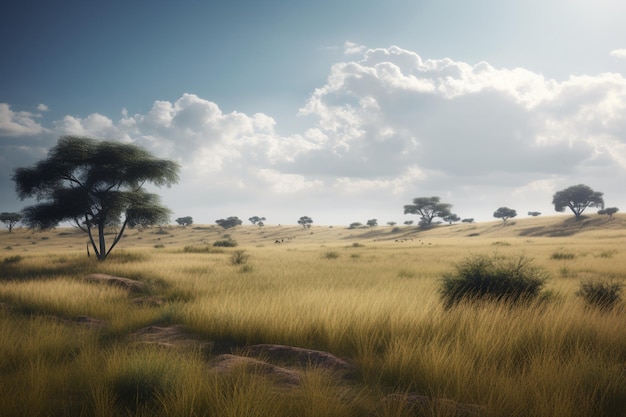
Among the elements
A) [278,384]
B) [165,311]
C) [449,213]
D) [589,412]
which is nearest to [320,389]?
[278,384]

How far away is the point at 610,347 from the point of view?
16.6ft

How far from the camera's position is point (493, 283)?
923 cm

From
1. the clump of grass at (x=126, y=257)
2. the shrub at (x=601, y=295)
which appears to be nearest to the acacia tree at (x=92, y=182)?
the clump of grass at (x=126, y=257)

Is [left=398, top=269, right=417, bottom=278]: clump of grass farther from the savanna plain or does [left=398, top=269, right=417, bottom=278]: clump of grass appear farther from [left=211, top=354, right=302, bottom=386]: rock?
[left=211, top=354, right=302, bottom=386]: rock

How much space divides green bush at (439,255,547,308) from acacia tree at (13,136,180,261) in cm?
2232

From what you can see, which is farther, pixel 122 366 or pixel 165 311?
pixel 165 311

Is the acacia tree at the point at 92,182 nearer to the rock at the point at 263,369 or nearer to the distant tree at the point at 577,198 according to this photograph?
the rock at the point at 263,369

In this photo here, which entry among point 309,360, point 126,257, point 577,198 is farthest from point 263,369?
point 577,198

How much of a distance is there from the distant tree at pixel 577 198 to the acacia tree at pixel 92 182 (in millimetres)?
92918

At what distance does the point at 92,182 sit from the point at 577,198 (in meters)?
98.7

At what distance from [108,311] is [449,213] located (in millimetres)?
106054

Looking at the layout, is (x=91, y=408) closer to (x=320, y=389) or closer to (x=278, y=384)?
(x=278, y=384)

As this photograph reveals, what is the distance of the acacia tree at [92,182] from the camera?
2316cm

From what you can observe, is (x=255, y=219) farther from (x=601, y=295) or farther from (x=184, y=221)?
(x=601, y=295)
